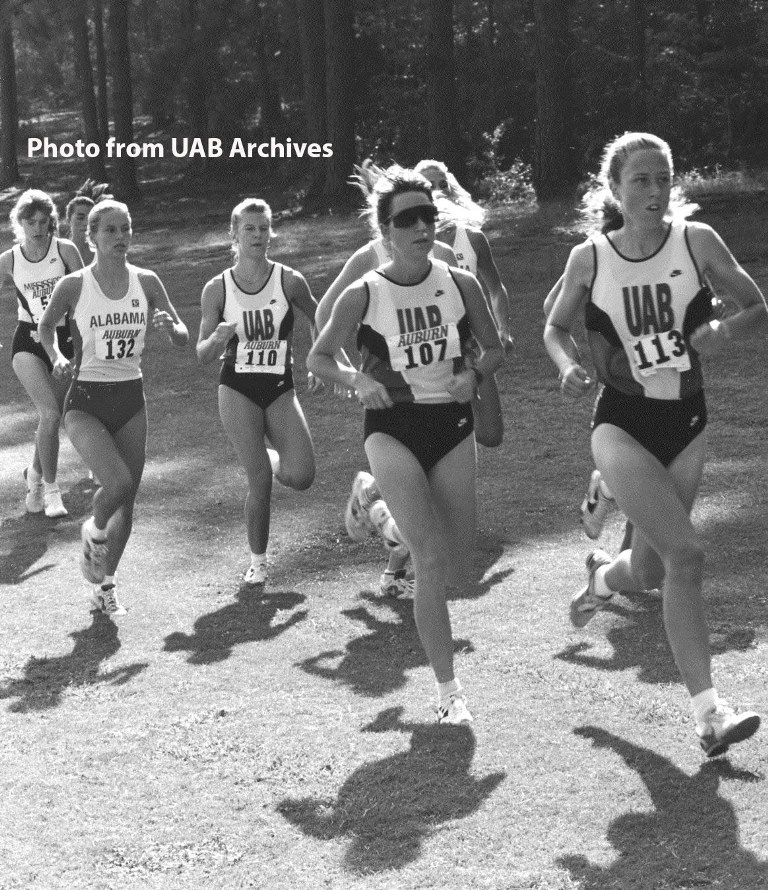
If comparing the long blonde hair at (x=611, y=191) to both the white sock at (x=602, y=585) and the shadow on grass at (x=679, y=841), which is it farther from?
the shadow on grass at (x=679, y=841)

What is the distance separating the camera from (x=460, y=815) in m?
5.17

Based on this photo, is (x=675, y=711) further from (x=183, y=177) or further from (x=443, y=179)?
(x=183, y=177)

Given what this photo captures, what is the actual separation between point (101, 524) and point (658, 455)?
144 inches

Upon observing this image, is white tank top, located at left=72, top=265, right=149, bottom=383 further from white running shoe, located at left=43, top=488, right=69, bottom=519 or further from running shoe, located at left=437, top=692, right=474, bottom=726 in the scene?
running shoe, located at left=437, top=692, right=474, bottom=726

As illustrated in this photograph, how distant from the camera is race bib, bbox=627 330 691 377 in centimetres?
569

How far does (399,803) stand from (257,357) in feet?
12.8

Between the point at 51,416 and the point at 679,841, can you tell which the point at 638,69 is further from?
the point at 679,841

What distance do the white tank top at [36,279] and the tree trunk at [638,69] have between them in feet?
82.3

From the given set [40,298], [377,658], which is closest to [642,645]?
[377,658]

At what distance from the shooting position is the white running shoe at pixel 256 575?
29.2ft

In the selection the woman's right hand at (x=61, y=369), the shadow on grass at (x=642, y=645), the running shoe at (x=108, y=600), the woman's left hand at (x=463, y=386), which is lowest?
the running shoe at (x=108, y=600)

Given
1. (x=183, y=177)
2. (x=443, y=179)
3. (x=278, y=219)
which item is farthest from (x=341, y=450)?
(x=183, y=177)

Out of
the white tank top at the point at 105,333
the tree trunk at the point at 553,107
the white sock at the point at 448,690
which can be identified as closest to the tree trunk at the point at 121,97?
the tree trunk at the point at 553,107

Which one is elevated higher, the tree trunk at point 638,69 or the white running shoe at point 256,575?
the tree trunk at point 638,69
